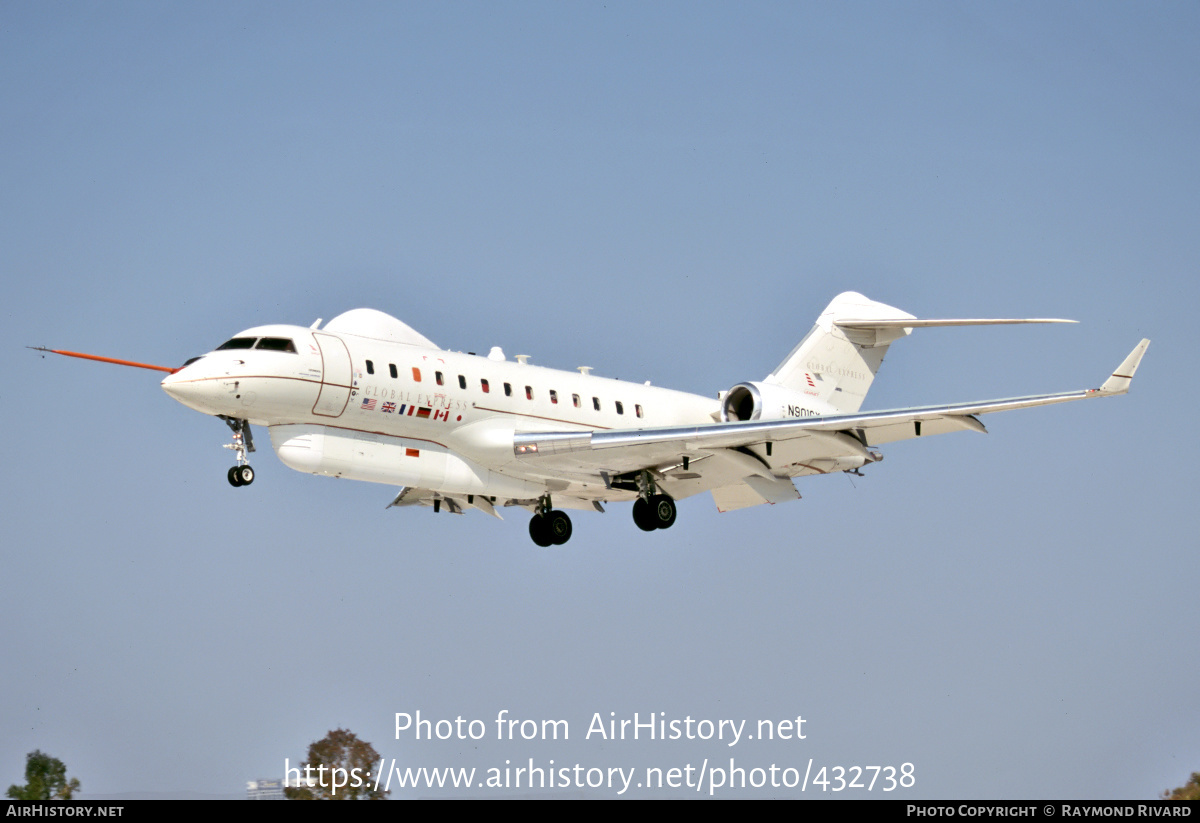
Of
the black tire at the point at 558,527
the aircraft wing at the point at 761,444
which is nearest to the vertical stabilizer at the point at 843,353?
the aircraft wing at the point at 761,444

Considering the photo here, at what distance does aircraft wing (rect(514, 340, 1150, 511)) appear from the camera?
1027 inches

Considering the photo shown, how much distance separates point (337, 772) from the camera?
2586cm

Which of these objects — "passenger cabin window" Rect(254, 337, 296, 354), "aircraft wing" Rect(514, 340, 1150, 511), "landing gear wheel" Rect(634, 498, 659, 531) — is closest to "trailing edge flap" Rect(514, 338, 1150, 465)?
"aircraft wing" Rect(514, 340, 1150, 511)

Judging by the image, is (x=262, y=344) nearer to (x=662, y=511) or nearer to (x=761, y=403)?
(x=662, y=511)

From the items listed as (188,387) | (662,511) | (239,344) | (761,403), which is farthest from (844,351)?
(188,387)

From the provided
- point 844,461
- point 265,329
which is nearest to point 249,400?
point 265,329

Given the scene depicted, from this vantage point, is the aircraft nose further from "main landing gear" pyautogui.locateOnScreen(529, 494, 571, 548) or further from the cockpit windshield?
"main landing gear" pyautogui.locateOnScreen(529, 494, 571, 548)

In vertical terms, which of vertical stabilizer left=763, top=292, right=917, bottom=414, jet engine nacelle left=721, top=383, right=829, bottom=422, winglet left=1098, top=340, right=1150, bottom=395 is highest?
vertical stabilizer left=763, top=292, right=917, bottom=414

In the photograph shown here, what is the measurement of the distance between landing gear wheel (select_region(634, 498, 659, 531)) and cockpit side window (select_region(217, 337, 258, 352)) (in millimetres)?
8358

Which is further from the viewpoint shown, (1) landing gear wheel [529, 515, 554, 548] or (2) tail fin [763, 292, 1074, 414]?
(2) tail fin [763, 292, 1074, 414]

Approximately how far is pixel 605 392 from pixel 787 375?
15.0 ft
